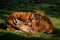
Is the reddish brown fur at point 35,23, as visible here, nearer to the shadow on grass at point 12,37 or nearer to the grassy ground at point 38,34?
the grassy ground at point 38,34

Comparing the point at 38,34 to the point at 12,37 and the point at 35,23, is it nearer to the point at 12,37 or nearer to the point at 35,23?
the point at 35,23

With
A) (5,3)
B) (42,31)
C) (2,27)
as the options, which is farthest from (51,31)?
(5,3)

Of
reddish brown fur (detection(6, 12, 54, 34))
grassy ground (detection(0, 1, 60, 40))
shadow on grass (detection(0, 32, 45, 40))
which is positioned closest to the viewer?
shadow on grass (detection(0, 32, 45, 40))

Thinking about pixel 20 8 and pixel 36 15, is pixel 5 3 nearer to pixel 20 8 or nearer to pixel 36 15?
pixel 20 8

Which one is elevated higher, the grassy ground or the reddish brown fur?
the reddish brown fur

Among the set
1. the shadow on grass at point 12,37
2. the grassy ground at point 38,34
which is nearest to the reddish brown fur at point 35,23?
the grassy ground at point 38,34

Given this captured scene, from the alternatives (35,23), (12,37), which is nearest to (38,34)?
(35,23)

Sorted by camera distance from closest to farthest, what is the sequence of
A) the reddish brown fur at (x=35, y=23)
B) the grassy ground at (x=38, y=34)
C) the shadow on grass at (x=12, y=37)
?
the shadow on grass at (x=12, y=37), the grassy ground at (x=38, y=34), the reddish brown fur at (x=35, y=23)

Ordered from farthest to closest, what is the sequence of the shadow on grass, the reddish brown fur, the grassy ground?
the reddish brown fur, the grassy ground, the shadow on grass

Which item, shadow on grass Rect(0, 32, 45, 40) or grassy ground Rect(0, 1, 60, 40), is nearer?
shadow on grass Rect(0, 32, 45, 40)

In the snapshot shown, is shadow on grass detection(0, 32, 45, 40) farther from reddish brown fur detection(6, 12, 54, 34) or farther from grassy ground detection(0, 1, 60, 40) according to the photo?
reddish brown fur detection(6, 12, 54, 34)

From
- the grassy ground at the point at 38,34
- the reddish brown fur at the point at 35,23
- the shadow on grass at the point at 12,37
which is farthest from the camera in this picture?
the reddish brown fur at the point at 35,23

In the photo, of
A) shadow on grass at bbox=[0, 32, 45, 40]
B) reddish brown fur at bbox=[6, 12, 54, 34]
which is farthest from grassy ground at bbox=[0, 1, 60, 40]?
reddish brown fur at bbox=[6, 12, 54, 34]

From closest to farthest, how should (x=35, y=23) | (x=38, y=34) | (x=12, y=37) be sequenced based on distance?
(x=12, y=37) → (x=38, y=34) → (x=35, y=23)
